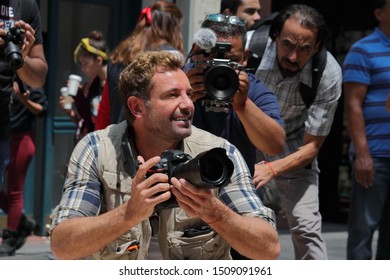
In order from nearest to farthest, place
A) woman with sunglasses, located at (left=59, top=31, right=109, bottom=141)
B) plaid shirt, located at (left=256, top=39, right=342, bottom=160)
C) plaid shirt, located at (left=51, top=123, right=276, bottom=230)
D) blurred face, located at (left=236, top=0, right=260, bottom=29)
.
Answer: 1. plaid shirt, located at (left=51, top=123, right=276, bottom=230)
2. plaid shirt, located at (left=256, top=39, right=342, bottom=160)
3. blurred face, located at (left=236, top=0, right=260, bottom=29)
4. woman with sunglasses, located at (left=59, top=31, right=109, bottom=141)

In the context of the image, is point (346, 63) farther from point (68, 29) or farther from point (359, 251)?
point (68, 29)

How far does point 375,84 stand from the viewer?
→ 5.76 metres

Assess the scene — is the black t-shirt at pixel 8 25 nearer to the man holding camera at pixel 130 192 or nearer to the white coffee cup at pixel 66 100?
the man holding camera at pixel 130 192

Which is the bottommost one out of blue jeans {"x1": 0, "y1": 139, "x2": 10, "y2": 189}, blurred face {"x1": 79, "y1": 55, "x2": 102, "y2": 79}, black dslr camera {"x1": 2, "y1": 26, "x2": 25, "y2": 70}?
blurred face {"x1": 79, "y1": 55, "x2": 102, "y2": 79}

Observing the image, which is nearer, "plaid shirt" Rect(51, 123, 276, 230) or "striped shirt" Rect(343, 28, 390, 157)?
"plaid shirt" Rect(51, 123, 276, 230)

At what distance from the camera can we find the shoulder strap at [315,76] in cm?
488

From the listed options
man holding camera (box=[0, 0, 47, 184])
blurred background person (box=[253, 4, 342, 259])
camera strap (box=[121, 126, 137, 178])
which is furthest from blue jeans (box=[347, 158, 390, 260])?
camera strap (box=[121, 126, 137, 178])

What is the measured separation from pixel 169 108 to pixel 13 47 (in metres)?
0.93

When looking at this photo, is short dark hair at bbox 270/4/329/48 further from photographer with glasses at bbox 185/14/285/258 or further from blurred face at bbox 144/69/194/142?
blurred face at bbox 144/69/194/142

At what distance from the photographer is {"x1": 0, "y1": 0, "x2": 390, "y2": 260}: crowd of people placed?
301 cm

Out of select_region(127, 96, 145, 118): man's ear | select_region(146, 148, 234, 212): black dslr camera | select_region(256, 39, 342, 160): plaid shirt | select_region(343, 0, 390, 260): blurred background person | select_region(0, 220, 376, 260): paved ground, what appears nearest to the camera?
select_region(146, 148, 234, 212): black dslr camera

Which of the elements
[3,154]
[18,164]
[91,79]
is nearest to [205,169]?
[3,154]

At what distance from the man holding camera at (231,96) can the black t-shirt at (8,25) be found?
78 cm

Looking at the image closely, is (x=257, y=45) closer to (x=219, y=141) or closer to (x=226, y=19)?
(x=226, y=19)
